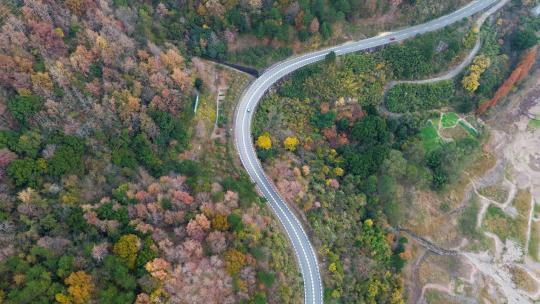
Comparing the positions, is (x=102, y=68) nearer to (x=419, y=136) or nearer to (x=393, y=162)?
(x=393, y=162)

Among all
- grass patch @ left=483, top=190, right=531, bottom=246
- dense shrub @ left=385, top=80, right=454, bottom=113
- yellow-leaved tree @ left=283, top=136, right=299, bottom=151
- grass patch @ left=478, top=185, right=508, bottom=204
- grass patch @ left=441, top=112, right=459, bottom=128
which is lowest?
grass patch @ left=483, top=190, right=531, bottom=246

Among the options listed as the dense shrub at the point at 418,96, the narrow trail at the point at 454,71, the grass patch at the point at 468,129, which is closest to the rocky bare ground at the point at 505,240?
the grass patch at the point at 468,129

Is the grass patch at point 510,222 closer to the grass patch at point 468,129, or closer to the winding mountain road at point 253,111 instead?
the grass patch at point 468,129

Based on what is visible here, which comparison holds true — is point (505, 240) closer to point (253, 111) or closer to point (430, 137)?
point (430, 137)

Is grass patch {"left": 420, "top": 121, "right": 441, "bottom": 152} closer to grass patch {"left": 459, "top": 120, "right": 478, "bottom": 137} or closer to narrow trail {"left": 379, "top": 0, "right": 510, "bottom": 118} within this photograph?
narrow trail {"left": 379, "top": 0, "right": 510, "bottom": 118}

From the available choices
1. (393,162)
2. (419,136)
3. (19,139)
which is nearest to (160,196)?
(19,139)

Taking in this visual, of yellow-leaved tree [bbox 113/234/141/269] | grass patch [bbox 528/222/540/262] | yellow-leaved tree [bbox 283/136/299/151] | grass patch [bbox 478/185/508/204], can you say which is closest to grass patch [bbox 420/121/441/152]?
grass patch [bbox 478/185/508/204]
